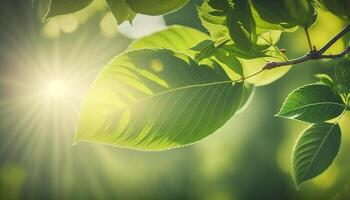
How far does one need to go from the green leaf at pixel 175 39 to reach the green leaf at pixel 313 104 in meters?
0.16

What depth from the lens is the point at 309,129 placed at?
697 mm

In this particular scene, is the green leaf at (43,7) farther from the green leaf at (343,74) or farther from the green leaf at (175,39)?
the green leaf at (343,74)

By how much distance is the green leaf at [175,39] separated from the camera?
2.32 ft

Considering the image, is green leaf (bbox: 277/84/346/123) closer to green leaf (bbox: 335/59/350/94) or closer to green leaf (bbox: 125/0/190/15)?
green leaf (bbox: 335/59/350/94)

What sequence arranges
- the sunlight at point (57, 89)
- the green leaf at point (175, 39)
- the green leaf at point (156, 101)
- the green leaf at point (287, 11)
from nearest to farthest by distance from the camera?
the green leaf at point (287, 11) < the green leaf at point (156, 101) < the green leaf at point (175, 39) < the sunlight at point (57, 89)

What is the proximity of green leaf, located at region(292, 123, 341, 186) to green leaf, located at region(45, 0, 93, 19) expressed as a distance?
37 centimetres

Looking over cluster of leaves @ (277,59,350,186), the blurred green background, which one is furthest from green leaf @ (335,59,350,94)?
the blurred green background

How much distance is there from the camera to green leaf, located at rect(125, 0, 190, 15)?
0.52m

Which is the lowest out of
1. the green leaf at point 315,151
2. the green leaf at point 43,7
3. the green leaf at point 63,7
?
the green leaf at point 315,151

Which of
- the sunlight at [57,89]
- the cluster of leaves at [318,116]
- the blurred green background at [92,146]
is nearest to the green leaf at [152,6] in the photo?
the cluster of leaves at [318,116]

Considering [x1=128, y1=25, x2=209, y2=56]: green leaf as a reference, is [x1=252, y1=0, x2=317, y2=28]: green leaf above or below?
below

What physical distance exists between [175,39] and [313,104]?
22 cm

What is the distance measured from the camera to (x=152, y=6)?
0.52 m

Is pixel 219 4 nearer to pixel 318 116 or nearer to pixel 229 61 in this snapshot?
pixel 229 61
